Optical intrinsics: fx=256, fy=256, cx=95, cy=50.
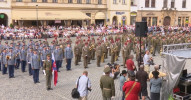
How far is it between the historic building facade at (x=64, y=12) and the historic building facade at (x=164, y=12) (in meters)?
4.12

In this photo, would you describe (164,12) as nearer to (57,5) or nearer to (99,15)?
(99,15)

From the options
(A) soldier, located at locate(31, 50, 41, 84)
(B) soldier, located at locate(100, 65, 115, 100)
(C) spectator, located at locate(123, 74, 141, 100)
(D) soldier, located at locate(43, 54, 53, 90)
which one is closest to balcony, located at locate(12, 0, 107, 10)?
(A) soldier, located at locate(31, 50, 41, 84)

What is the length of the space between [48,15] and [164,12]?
86.4 feet

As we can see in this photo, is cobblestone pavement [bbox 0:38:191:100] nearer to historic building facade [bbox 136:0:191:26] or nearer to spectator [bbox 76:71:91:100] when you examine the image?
spectator [bbox 76:71:91:100]

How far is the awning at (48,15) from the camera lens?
37.4m

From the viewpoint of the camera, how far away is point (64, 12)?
139 feet

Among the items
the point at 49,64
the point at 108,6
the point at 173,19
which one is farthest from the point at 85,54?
the point at 173,19

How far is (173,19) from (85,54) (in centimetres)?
4245

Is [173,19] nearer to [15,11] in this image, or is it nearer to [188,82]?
[15,11]

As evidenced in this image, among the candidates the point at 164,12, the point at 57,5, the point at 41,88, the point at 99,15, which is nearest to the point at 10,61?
the point at 41,88

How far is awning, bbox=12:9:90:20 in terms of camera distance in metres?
37.4

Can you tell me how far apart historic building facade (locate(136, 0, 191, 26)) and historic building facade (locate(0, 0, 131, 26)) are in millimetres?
4119

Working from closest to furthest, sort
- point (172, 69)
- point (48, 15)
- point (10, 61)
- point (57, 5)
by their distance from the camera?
point (172, 69)
point (10, 61)
point (48, 15)
point (57, 5)

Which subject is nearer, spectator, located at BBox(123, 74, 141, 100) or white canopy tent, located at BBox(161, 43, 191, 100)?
spectator, located at BBox(123, 74, 141, 100)
